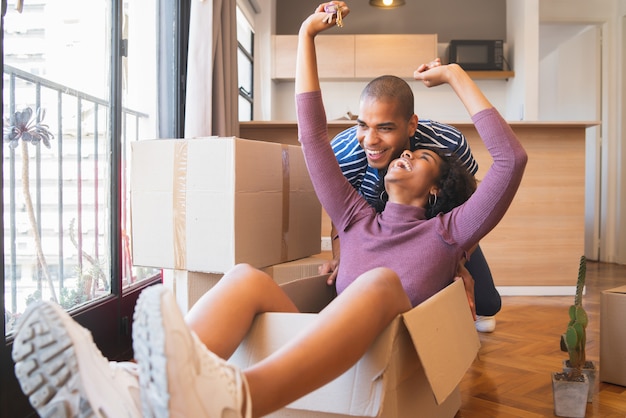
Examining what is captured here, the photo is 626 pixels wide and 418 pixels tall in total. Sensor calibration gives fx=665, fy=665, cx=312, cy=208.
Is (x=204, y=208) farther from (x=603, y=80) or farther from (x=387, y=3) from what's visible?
(x=603, y=80)

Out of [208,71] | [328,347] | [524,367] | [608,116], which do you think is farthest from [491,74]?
[328,347]

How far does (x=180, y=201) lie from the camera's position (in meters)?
1.88

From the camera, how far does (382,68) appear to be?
6.30m

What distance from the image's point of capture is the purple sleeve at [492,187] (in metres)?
1.49

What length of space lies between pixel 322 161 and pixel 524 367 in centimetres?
115

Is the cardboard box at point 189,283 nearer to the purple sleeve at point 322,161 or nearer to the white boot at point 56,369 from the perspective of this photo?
the purple sleeve at point 322,161

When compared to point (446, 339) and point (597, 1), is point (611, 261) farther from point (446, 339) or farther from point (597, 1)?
point (446, 339)

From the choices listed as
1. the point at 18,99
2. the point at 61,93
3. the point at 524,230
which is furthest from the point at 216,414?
the point at 524,230

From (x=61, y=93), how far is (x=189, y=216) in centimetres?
89

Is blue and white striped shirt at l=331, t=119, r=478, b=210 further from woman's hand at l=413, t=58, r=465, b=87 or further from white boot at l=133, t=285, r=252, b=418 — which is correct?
white boot at l=133, t=285, r=252, b=418

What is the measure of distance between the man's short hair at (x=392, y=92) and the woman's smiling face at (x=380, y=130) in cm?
1

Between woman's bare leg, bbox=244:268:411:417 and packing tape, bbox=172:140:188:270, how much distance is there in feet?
2.52

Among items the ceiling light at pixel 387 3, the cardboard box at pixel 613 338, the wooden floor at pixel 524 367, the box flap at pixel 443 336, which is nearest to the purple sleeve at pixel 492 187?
the box flap at pixel 443 336

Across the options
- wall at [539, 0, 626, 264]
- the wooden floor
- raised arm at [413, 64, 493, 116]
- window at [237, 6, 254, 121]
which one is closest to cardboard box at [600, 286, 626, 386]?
the wooden floor
